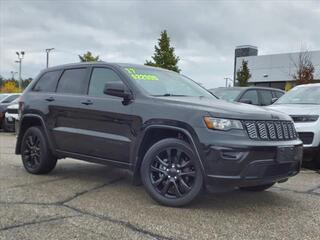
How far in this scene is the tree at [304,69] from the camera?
30783mm

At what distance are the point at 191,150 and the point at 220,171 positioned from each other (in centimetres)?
42

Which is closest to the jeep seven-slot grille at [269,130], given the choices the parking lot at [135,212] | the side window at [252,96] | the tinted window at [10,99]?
the parking lot at [135,212]

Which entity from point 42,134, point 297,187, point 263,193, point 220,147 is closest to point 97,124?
point 42,134

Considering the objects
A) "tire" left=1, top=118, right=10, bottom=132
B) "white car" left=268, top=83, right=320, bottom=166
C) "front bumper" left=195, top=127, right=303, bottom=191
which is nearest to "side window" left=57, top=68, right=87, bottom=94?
"front bumper" left=195, top=127, right=303, bottom=191

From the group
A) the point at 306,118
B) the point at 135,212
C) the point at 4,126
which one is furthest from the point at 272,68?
the point at 135,212

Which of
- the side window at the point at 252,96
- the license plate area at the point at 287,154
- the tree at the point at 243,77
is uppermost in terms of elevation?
the tree at the point at 243,77

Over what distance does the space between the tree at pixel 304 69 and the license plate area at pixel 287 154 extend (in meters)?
25.9

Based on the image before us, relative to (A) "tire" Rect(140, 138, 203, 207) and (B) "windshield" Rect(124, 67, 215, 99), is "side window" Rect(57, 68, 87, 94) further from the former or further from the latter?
(A) "tire" Rect(140, 138, 203, 207)

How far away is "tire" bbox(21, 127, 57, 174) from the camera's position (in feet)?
23.3

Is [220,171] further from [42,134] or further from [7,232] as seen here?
[42,134]

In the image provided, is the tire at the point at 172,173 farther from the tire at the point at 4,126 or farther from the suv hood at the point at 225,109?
the tire at the point at 4,126

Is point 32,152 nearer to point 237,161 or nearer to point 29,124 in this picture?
point 29,124

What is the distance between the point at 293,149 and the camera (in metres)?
5.36

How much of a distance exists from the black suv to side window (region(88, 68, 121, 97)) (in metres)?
0.01
